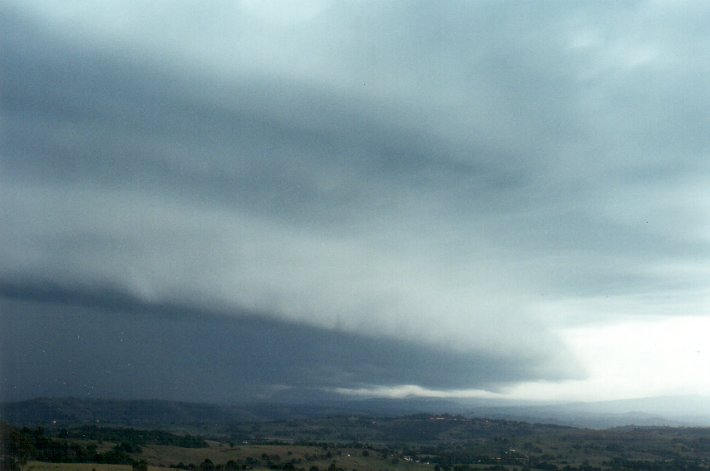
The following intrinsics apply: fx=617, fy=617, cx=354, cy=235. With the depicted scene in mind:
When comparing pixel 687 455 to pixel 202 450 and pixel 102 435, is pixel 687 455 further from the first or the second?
pixel 102 435

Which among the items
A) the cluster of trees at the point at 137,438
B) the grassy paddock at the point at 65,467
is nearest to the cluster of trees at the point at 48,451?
the grassy paddock at the point at 65,467

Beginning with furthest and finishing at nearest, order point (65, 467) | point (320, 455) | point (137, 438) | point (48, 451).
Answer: point (137, 438) → point (320, 455) → point (48, 451) → point (65, 467)

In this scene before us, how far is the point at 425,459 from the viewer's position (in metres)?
166

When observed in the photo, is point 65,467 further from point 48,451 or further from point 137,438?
point 137,438

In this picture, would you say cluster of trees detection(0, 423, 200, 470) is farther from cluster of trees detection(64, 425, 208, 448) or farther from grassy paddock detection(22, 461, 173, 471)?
cluster of trees detection(64, 425, 208, 448)

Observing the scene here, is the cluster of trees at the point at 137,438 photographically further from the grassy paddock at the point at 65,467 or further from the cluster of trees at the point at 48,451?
the grassy paddock at the point at 65,467

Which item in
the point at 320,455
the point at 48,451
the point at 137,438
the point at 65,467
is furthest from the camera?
the point at 137,438

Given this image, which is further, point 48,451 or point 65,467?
point 48,451

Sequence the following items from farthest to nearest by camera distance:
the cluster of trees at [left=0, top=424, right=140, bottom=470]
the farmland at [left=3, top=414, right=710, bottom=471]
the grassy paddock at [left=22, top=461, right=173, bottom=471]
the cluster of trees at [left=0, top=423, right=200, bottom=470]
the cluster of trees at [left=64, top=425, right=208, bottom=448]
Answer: the cluster of trees at [left=64, top=425, right=208, bottom=448], the farmland at [left=3, top=414, right=710, bottom=471], the grassy paddock at [left=22, top=461, right=173, bottom=471], the cluster of trees at [left=0, top=424, right=140, bottom=470], the cluster of trees at [left=0, top=423, right=200, bottom=470]

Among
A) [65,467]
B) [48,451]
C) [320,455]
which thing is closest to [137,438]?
[320,455]

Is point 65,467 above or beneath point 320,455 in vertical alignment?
above

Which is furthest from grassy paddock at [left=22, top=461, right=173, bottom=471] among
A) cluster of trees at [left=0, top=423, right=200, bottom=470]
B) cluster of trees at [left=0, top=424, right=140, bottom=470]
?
cluster of trees at [left=0, top=424, right=140, bottom=470]

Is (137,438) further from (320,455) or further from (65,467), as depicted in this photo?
(65,467)

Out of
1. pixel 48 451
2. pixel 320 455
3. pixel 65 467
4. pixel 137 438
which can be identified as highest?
pixel 65 467
